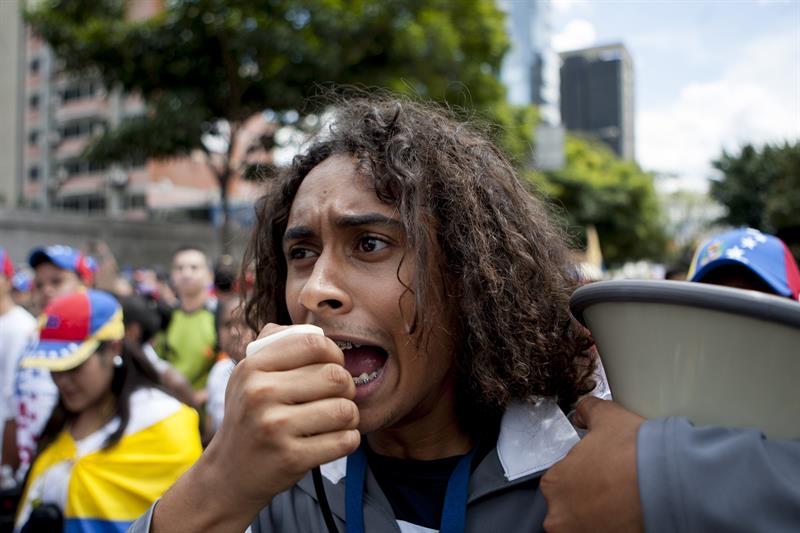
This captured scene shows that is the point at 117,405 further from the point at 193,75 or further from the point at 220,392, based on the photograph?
the point at 193,75

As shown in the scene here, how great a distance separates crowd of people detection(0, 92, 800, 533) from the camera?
0.96m

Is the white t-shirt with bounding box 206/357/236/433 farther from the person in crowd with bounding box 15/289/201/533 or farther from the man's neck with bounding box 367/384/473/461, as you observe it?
the man's neck with bounding box 367/384/473/461

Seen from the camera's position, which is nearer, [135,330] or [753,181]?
[135,330]

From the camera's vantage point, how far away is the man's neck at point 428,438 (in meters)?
1.55

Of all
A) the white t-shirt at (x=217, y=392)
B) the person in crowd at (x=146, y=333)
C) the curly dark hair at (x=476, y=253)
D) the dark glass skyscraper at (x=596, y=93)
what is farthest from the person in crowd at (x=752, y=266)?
the dark glass skyscraper at (x=596, y=93)

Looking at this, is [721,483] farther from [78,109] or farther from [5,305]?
[78,109]

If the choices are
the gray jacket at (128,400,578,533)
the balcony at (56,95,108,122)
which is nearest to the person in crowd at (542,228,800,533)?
the gray jacket at (128,400,578,533)

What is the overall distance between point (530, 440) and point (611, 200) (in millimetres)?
40297

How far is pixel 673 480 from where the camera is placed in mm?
925

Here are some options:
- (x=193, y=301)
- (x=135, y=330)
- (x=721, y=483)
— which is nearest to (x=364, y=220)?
(x=721, y=483)

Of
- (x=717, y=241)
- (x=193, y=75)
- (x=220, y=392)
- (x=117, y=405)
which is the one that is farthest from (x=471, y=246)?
(x=193, y=75)

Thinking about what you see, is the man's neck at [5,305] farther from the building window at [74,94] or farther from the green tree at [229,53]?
the building window at [74,94]

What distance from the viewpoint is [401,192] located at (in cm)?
146

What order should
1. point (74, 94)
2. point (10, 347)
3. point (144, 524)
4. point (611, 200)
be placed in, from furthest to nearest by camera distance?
1. point (74, 94)
2. point (611, 200)
3. point (10, 347)
4. point (144, 524)
